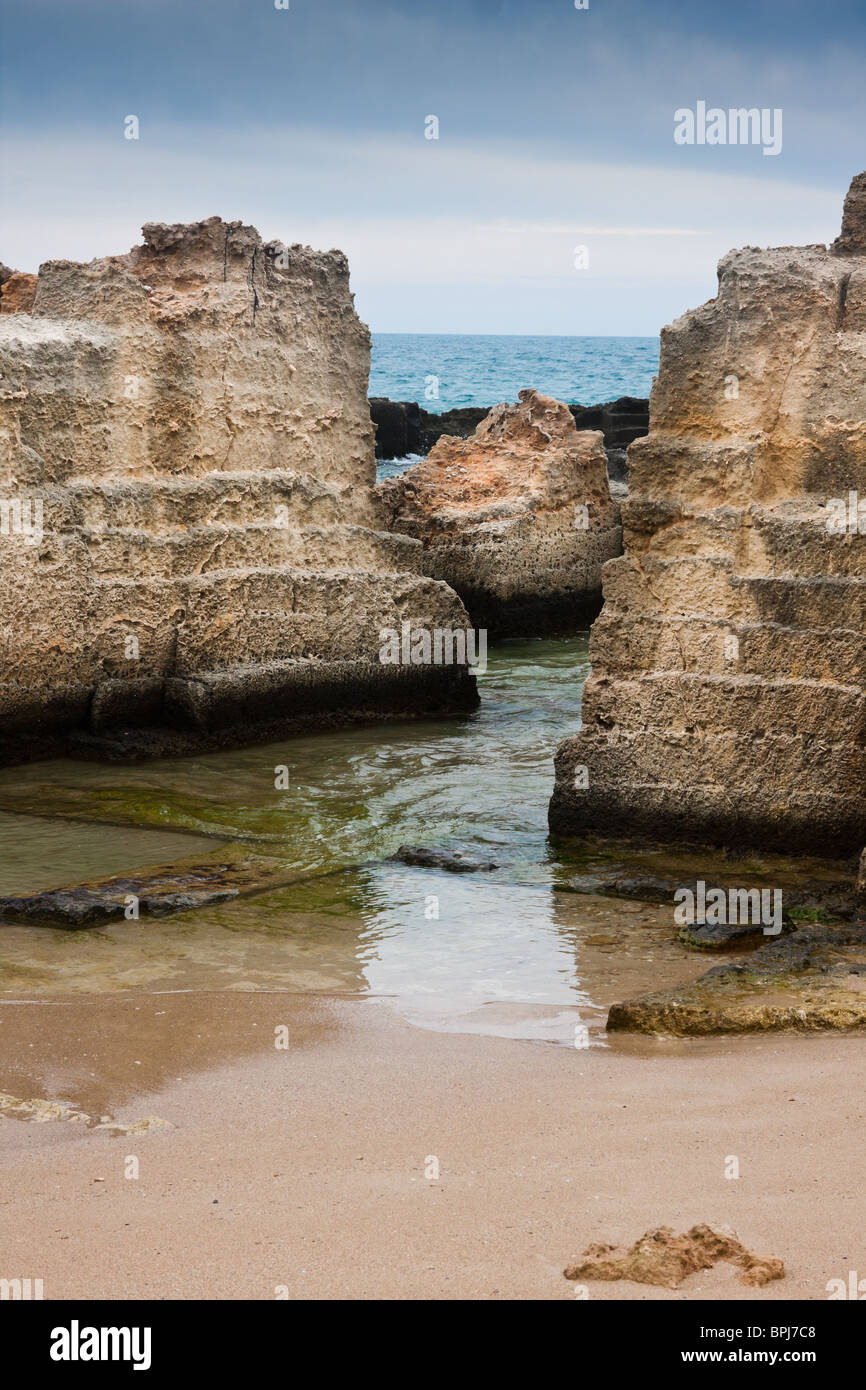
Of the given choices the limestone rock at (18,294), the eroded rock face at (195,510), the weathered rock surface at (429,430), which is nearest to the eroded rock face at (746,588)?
the eroded rock face at (195,510)

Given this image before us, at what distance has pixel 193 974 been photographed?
187 inches

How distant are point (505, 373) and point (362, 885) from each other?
67.3 m

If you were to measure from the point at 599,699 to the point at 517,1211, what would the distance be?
352cm

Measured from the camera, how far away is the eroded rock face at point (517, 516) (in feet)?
40.5

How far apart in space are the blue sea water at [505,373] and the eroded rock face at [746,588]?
114 feet

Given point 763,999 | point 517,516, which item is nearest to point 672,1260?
point 763,999

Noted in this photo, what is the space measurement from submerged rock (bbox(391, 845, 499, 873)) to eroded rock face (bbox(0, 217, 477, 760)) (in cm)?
229

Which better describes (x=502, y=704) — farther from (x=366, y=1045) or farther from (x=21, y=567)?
(x=366, y=1045)

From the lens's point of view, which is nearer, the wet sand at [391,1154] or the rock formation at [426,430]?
the wet sand at [391,1154]

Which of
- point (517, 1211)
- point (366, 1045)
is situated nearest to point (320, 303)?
point (366, 1045)

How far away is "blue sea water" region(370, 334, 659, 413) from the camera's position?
2191 inches

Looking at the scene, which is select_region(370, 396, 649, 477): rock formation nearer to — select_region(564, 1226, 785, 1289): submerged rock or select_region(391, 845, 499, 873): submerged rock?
select_region(391, 845, 499, 873): submerged rock

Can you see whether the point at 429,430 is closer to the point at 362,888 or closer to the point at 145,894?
the point at 362,888

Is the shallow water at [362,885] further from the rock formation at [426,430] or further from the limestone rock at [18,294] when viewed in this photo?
the rock formation at [426,430]
